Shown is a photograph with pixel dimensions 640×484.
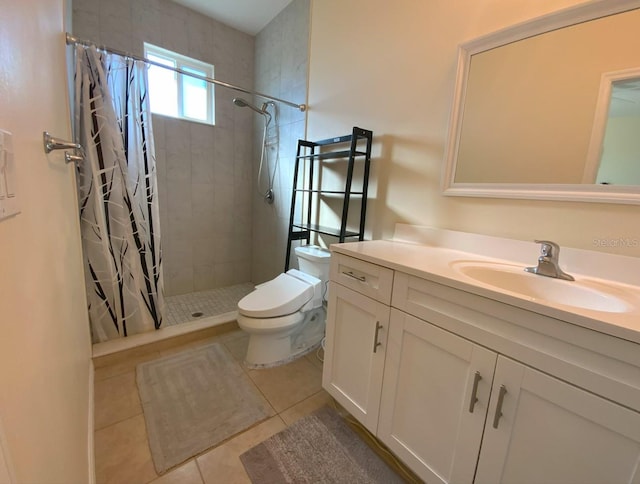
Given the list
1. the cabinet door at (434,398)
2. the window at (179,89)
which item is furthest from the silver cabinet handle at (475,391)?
the window at (179,89)

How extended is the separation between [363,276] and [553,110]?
982mm

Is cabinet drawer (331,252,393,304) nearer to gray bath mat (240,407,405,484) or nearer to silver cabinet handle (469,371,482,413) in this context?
silver cabinet handle (469,371,482,413)

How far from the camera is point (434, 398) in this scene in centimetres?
93

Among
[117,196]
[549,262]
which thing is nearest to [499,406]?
[549,262]

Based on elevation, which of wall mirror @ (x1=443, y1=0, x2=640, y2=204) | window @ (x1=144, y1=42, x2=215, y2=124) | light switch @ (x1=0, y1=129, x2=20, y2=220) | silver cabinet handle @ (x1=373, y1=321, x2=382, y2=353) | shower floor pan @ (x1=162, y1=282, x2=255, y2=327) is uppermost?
window @ (x1=144, y1=42, x2=215, y2=124)

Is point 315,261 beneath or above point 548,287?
beneath

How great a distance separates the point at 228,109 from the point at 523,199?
2.59 metres

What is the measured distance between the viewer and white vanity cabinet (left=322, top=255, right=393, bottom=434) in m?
1.10

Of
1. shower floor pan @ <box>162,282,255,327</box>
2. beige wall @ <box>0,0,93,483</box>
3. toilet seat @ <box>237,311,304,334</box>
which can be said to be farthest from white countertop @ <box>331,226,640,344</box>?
shower floor pan @ <box>162,282,255,327</box>

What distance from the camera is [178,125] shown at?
8.07 feet

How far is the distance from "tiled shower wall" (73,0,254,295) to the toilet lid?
4.25 ft

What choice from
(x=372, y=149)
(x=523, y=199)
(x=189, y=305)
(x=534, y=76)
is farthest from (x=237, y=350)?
(x=534, y=76)

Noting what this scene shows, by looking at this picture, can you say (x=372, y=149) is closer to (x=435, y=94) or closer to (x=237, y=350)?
(x=435, y=94)

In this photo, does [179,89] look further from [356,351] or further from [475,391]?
[475,391]
